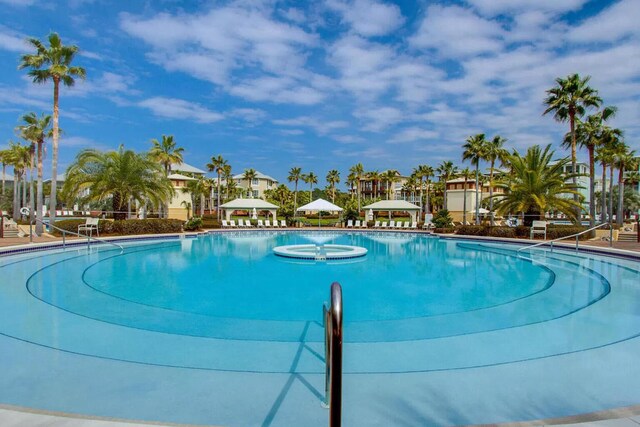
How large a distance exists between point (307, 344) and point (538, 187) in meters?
21.7

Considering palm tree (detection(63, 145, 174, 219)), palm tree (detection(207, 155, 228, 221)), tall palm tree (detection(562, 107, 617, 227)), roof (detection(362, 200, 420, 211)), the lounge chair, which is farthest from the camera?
palm tree (detection(207, 155, 228, 221))

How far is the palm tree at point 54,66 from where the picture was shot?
845 inches

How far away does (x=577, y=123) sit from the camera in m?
27.1

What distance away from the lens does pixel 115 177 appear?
23.9 m

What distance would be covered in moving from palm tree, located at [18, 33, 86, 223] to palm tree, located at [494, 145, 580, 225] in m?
25.8

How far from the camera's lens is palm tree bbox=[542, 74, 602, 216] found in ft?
82.2

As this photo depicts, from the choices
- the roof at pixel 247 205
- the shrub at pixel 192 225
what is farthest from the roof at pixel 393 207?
the shrub at pixel 192 225

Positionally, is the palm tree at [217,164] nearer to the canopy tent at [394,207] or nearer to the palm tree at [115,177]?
the canopy tent at [394,207]

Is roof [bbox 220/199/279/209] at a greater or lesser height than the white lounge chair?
greater

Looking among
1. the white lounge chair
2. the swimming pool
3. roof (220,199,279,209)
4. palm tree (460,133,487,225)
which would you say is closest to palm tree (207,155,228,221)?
roof (220,199,279,209)

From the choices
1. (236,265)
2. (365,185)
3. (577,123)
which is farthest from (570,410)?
(365,185)

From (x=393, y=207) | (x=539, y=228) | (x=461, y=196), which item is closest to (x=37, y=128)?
(x=393, y=207)

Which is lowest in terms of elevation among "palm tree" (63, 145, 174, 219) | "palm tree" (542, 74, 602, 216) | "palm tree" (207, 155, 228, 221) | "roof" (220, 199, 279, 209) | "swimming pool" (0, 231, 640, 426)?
"swimming pool" (0, 231, 640, 426)

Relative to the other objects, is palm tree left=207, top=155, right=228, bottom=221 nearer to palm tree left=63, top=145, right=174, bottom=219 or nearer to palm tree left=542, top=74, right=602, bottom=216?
palm tree left=63, top=145, right=174, bottom=219
